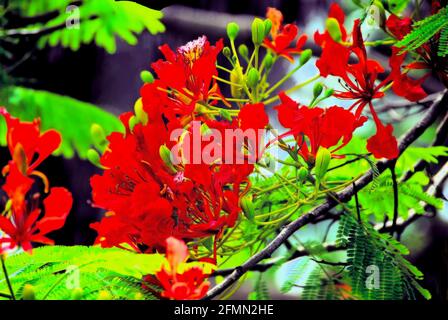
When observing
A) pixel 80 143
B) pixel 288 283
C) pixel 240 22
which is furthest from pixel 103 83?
pixel 288 283

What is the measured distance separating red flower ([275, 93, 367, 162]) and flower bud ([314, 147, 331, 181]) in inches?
0.9

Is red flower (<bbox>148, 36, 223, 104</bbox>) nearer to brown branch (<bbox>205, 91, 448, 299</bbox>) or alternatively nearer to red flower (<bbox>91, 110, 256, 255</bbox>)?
red flower (<bbox>91, 110, 256, 255</bbox>)

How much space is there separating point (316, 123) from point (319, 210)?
0.31ft

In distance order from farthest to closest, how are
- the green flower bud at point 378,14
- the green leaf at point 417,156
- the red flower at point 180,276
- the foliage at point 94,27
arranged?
the foliage at point 94,27 < the green leaf at point 417,156 < the green flower bud at point 378,14 < the red flower at point 180,276

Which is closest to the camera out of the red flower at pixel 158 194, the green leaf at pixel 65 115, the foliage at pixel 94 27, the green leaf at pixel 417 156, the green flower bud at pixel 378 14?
the red flower at pixel 158 194

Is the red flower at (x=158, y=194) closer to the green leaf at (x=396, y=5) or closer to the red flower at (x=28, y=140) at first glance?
the red flower at (x=28, y=140)

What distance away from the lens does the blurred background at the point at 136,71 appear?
123 cm

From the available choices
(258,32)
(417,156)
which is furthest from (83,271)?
(417,156)

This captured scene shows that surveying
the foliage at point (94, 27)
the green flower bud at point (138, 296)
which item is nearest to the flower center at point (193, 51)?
the green flower bud at point (138, 296)

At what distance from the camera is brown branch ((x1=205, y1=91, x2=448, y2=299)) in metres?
0.60

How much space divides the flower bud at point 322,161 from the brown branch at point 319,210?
0.05 metres

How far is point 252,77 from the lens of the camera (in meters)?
0.66

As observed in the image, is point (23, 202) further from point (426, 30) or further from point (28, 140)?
point (426, 30)
